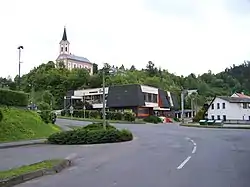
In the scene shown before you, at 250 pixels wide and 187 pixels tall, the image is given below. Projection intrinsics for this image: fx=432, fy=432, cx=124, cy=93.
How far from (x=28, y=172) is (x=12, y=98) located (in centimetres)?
2767

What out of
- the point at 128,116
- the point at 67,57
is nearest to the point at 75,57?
the point at 67,57

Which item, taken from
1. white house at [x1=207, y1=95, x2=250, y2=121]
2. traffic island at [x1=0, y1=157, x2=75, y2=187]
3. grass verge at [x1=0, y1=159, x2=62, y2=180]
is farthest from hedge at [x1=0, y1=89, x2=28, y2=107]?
white house at [x1=207, y1=95, x2=250, y2=121]

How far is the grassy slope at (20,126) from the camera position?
104 ft

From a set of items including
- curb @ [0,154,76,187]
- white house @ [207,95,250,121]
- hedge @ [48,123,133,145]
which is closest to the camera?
curb @ [0,154,76,187]

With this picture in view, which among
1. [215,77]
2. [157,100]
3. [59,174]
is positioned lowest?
[59,174]

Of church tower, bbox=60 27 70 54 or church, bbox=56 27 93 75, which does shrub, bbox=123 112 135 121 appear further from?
church tower, bbox=60 27 70 54

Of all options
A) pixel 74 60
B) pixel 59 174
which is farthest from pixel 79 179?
pixel 74 60

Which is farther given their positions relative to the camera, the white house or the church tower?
the church tower

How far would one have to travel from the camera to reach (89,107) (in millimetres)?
103688

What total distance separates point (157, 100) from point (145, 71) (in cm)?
6730

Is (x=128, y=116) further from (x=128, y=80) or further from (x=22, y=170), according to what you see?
(x=22, y=170)

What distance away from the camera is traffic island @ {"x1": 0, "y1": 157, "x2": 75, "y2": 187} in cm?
1103

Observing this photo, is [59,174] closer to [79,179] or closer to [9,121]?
[79,179]

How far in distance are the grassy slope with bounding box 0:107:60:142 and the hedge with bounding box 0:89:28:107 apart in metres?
0.79
